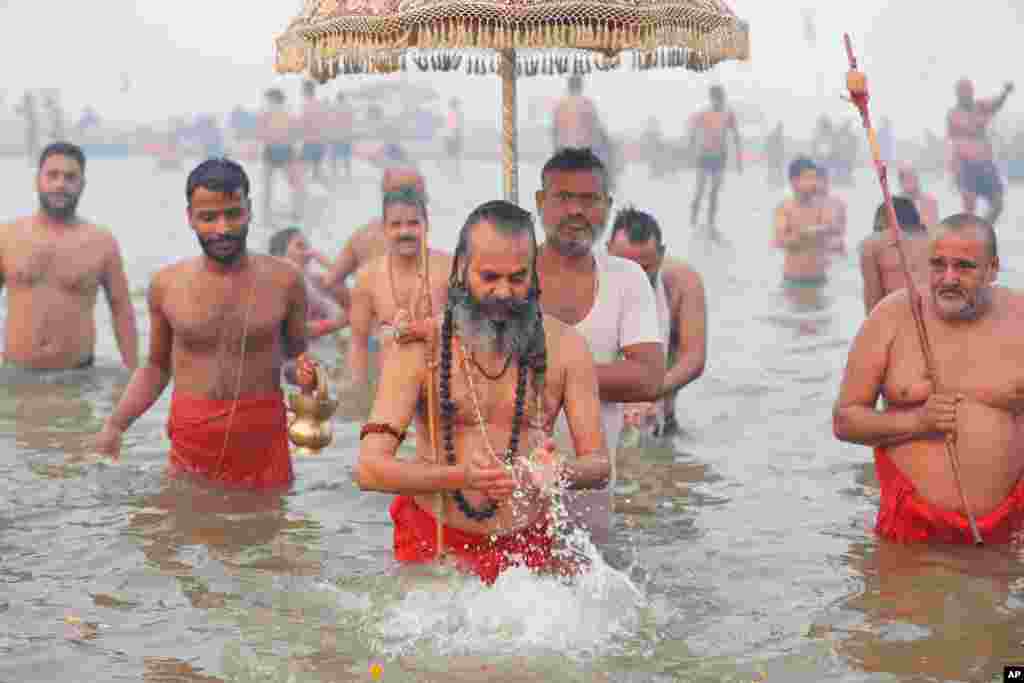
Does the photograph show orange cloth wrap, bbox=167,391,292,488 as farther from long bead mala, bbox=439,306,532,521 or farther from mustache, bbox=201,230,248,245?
long bead mala, bbox=439,306,532,521

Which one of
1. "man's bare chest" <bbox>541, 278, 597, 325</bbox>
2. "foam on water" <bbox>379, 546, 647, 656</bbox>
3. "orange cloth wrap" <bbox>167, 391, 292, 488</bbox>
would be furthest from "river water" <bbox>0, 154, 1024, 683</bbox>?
"man's bare chest" <bbox>541, 278, 597, 325</bbox>

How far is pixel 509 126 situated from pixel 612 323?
2.83ft

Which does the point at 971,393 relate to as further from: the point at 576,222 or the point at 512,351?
the point at 512,351

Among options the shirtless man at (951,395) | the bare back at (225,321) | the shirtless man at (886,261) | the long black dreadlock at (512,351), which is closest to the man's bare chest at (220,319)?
the bare back at (225,321)

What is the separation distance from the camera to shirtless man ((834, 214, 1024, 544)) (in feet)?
17.0

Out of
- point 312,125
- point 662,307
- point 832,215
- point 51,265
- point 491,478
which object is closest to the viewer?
point 491,478

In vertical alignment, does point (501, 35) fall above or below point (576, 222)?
above

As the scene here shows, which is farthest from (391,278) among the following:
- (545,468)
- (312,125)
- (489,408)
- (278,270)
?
(312,125)

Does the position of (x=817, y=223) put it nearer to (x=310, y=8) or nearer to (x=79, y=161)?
(x=79, y=161)

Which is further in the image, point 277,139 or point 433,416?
point 277,139

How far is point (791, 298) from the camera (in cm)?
1383

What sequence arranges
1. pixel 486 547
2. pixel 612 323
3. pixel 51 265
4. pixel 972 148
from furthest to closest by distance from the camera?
pixel 972 148 < pixel 51 265 < pixel 612 323 < pixel 486 547

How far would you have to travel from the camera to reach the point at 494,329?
413 cm

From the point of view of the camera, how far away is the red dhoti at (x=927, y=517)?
523 centimetres
